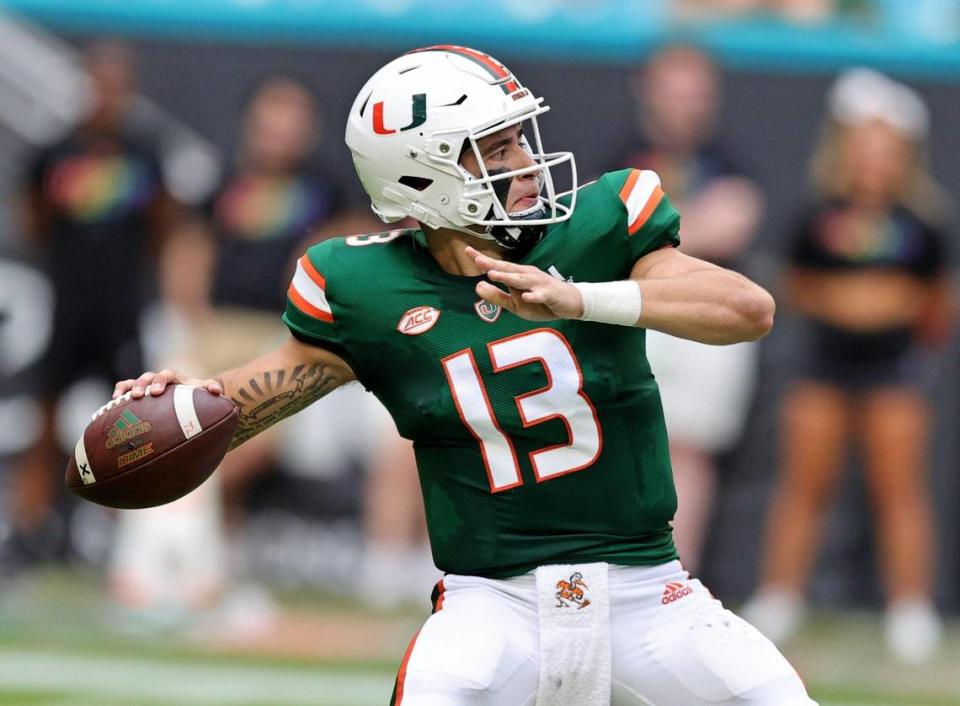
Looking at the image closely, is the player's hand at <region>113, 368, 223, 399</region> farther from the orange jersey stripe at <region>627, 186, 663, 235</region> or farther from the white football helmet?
the orange jersey stripe at <region>627, 186, 663, 235</region>

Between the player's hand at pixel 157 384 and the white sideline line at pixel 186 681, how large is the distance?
2438 millimetres

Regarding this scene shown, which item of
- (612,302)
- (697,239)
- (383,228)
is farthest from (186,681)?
(612,302)

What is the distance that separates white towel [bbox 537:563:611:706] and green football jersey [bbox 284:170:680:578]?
0.06 m

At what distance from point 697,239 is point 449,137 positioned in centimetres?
393

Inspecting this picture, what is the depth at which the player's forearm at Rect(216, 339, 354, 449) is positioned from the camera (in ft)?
11.0

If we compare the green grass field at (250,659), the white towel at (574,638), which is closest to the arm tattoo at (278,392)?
the white towel at (574,638)

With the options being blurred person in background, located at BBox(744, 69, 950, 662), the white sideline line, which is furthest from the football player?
blurred person in background, located at BBox(744, 69, 950, 662)

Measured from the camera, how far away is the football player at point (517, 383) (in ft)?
9.98

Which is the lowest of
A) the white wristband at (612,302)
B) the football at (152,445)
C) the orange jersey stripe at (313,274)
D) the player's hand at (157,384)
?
the football at (152,445)

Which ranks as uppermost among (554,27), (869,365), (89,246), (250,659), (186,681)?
(554,27)

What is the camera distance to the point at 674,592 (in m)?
3.17

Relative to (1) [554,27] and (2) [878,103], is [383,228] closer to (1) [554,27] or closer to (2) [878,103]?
(1) [554,27]

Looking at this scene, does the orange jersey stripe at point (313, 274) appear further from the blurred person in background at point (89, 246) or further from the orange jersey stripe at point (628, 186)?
the blurred person in background at point (89, 246)

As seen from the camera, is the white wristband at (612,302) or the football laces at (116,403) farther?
the football laces at (116,403)
